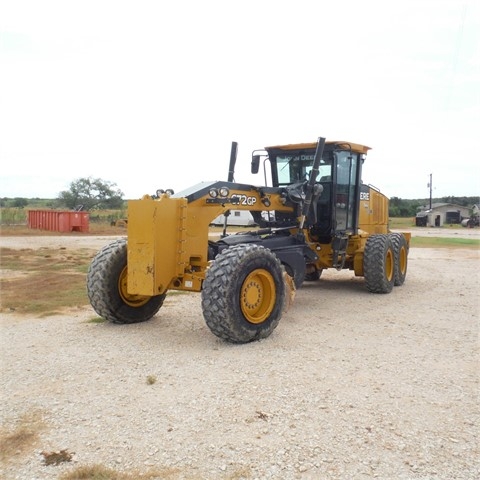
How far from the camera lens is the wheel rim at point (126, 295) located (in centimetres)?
716

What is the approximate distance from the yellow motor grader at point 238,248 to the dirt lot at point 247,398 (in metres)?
Result: 0.42

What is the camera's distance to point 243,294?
6.37 metres

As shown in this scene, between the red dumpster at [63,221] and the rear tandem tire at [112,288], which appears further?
the red dumpster at [63,221]

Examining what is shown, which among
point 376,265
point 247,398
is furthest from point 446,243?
point 247,398

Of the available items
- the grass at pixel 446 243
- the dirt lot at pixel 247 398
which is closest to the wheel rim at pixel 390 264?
the dirt lot at pixel 247 398

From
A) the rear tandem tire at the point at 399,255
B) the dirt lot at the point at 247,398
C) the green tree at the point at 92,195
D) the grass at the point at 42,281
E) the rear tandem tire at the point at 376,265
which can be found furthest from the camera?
the green tree at the point at 92,195

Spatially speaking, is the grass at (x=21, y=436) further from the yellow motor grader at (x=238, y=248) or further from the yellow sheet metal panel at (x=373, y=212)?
the yellow sheet metal panel at (x=373, y=212)

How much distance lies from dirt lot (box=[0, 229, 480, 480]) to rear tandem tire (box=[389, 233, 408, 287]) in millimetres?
3198

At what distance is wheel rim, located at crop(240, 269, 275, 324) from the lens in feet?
21.0

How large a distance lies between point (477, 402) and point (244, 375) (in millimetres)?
2118

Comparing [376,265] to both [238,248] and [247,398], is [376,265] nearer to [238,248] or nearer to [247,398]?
[238,248]

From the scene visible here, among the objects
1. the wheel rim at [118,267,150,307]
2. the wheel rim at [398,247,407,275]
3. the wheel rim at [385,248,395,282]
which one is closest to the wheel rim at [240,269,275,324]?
the wheel rim at [118,267,150,307]

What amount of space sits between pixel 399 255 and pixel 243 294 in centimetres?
575

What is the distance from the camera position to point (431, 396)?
4727 millimetres
